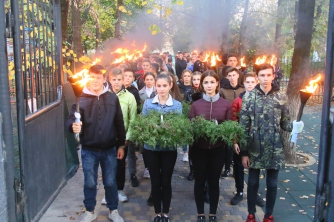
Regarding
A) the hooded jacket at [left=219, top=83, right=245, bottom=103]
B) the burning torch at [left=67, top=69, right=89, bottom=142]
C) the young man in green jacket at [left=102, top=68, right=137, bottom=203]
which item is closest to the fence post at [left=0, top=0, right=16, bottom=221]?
the burning torch at [left=67, top=69, right=89, bottom=142]

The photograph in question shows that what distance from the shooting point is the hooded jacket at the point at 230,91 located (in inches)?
232

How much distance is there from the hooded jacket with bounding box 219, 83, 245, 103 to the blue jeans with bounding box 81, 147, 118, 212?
214 cm

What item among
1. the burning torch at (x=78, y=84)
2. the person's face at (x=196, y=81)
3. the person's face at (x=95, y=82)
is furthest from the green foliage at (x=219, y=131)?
the person's face at (x=196, y=81)

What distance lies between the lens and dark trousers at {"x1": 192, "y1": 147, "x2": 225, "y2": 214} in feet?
14.8

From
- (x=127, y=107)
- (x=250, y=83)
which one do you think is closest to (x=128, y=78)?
(x=127, y=107)

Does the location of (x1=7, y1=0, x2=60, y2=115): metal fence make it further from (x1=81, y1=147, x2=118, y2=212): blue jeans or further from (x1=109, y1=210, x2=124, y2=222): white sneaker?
(x1=109, y1=210, x2=124, y2=222): white sneaker

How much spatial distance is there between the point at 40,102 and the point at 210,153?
88.3 inches

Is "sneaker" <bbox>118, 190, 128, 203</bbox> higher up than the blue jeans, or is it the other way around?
the blue jeans

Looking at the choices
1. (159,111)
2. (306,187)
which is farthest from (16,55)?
(306,187)

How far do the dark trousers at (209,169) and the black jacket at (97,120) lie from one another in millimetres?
1068

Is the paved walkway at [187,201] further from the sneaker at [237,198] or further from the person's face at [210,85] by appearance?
the person's face at [210,85]

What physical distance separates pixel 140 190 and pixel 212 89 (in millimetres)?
2231

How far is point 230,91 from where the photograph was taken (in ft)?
19.5

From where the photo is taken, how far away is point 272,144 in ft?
14.3
